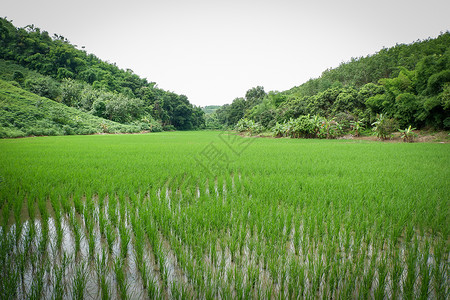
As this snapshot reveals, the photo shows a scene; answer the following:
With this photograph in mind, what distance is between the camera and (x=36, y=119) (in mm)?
19031

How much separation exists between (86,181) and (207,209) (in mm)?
2676

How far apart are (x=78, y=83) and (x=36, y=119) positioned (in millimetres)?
22147

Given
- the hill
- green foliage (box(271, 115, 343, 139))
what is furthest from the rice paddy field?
the hill

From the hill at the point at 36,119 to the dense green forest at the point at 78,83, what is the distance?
6371 millimetres

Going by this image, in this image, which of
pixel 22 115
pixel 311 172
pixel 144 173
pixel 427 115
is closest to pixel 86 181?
pixel 144 173

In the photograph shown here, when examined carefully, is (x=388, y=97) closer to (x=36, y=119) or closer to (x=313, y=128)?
(x=313, y=128)

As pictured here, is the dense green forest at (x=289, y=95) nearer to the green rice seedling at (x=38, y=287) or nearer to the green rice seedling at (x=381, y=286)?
the green rice seedling at (x=381, y=286)

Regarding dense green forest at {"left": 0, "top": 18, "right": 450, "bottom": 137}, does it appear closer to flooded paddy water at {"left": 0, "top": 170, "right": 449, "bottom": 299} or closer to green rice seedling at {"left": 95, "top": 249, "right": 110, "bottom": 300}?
flooded paddy water at {"left": 0, "top": 170, "right": 449, "bottom": 299}

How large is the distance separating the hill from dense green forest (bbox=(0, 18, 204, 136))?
6.37 metres

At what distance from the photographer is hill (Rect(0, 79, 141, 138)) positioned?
53.9 feet

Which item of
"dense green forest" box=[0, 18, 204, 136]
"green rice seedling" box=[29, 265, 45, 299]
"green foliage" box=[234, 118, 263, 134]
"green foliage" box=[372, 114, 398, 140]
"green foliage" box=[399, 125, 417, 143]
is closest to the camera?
"green rice seedling" box=[29, 265, 45, 299]

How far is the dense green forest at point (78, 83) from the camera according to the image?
3111cm

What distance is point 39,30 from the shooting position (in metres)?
47.2

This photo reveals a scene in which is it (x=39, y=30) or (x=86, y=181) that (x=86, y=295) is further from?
(x=39, y=30)
